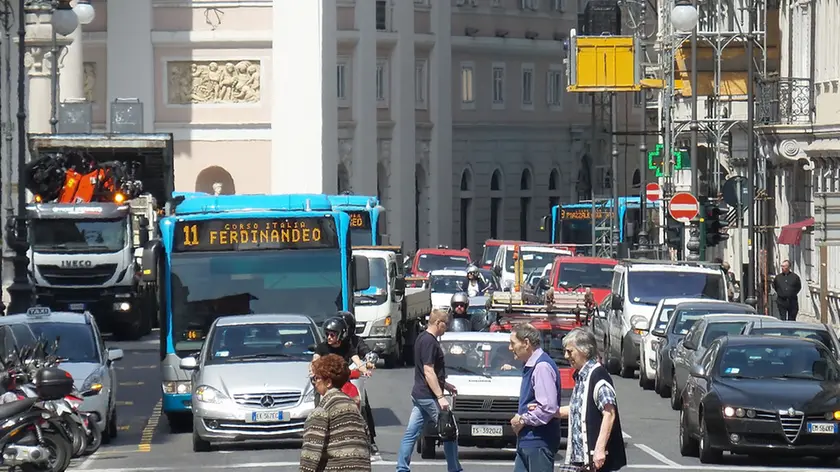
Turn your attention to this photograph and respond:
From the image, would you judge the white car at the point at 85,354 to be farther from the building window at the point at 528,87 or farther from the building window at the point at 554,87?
the building window at the point at 554,87

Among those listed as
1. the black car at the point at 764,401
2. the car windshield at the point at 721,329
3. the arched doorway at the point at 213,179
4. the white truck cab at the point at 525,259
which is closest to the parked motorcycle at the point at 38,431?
the black car at the point at 764,401

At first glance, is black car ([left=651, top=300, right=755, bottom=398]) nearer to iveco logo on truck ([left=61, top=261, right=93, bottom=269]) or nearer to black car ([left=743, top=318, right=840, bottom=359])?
black car ([left=743, top=318, right=840, bottom=359])

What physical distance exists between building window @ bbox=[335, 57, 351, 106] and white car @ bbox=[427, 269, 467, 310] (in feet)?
99.7

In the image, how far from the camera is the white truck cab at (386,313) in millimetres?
37531

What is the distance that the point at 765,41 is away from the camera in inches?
2224

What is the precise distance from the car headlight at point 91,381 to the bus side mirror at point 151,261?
5.61 ft

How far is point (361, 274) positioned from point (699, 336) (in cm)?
456

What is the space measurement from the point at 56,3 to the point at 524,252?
14.9m

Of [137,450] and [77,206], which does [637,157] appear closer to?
[77,206]

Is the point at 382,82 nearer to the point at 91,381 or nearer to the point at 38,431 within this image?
the point at 91,381

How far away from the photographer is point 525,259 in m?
55.5

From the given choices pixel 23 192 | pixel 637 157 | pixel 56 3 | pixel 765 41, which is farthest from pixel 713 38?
pixel 637 157

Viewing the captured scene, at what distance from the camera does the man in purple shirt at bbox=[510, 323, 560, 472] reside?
50.0 ft

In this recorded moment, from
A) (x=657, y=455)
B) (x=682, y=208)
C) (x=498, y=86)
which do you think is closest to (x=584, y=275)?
(x=682, y=208)
